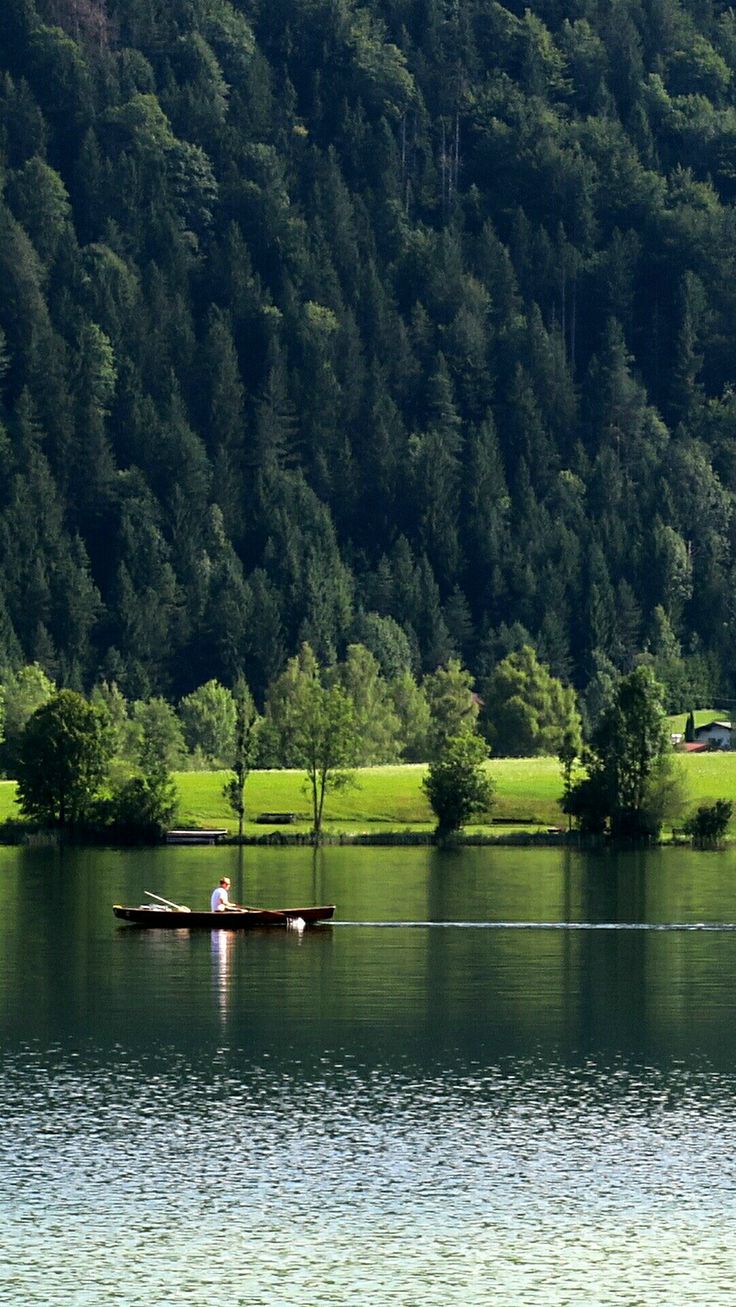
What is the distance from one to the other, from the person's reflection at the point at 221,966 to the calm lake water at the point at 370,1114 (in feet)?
1.00

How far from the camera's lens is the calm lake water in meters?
51.0

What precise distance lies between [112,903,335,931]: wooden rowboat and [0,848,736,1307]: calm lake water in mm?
1054

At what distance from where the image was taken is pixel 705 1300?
1914 inches

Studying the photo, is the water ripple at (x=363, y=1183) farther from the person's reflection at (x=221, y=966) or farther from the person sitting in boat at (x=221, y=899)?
the person sitting in boat at (x=221, y=899)

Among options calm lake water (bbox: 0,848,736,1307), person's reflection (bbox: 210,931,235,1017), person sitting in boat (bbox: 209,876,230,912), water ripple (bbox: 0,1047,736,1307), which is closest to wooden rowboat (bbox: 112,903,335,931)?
person sitting in boat (bbox: 209,876,230,912)

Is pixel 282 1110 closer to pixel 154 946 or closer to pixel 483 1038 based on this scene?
pixel 483 1038

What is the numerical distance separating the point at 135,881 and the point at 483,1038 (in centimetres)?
7781

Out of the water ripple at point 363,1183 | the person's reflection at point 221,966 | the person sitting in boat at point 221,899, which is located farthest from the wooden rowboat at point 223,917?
the water ripple at point 363,1183

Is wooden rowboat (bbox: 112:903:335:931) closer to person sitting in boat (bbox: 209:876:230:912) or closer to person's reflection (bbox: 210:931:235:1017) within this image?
person sitting in boat (bbox: 209:876:230:912)

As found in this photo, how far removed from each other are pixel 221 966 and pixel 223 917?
10.7 meters

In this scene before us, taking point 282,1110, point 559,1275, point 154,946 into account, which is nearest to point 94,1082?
point 282,1110

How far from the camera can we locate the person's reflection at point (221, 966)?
3679 inches

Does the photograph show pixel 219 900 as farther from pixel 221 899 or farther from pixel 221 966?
pixel 221 966

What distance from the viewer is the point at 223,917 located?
117 metres
